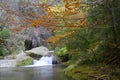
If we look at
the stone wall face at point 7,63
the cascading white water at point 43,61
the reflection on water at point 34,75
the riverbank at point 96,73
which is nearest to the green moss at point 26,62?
the cascading white water at point 43,61

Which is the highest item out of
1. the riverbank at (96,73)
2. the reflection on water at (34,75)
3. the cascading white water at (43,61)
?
the riverbank at (96,73)

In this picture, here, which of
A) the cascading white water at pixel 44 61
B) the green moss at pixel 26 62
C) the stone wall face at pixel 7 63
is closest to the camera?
the stone wall face at pixel 7 63

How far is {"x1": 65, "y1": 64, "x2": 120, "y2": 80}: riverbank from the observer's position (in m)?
10.6

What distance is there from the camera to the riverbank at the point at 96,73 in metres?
10.6

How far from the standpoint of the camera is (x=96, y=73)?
1191 centimetres

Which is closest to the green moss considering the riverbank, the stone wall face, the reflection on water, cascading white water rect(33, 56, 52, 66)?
cascading white water rect(33, 56, 52, 66)

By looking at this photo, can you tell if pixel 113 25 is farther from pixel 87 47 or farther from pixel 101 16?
pixel 87 47

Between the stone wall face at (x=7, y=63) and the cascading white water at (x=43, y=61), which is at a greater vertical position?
the stone wall face at (x=7, y=63)

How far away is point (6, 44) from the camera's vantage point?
2934 cm

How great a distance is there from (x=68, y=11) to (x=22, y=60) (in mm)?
16676

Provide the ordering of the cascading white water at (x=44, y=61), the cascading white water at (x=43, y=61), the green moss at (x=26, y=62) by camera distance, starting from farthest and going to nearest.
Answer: the cascading white water at (x=43, y=61)
the cascading white water at (x=44, y=61)
the green moss at (x=26, y=62)

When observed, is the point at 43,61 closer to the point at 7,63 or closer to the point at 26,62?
the point at 26,62

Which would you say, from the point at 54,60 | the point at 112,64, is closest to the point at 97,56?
the point at 112,64

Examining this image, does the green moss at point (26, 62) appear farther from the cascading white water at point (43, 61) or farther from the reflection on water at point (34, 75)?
the reflection on water at point (34, 75)
